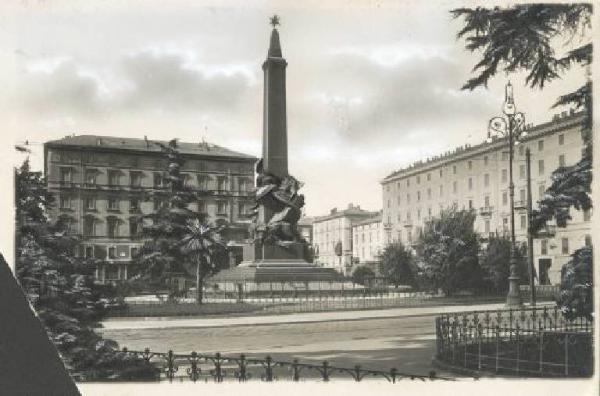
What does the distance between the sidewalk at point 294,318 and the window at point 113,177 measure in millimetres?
3255

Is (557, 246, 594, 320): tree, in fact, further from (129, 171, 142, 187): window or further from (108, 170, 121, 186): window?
(129, 171, 142, 187): window

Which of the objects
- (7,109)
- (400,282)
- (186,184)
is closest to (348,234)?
(400,282)

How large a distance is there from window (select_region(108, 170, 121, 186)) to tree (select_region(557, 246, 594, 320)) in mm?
10029

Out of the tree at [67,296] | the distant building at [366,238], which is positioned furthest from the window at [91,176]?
the distant building at [366,238]

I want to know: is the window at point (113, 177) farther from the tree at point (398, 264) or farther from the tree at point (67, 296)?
the tree at point (398, 264)

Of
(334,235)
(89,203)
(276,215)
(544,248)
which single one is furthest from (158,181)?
(334,235)

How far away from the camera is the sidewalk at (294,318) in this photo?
13453 millimetres

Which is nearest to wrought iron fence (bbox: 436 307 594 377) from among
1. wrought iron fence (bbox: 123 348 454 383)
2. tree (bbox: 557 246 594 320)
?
tree (bbox: 557 246 594 320)

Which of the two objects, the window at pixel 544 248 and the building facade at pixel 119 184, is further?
the building facade at pixel 119 184

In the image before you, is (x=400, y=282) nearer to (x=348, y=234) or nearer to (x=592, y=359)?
(x=592, y=359)

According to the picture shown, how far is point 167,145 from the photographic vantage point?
1484 cm

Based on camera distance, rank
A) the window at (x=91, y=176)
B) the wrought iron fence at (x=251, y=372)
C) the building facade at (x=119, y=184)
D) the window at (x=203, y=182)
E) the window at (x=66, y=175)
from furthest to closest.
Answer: the window at (x=203, y=182), the window at (x=91, y=176), the window at (x=66, y=175), the building facade at (x=119, y=184), the wrought iron fence at (x=251, y=372)

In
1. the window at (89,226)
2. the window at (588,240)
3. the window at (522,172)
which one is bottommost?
the window at (588,240)

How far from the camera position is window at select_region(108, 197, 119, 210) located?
15.2 metres
